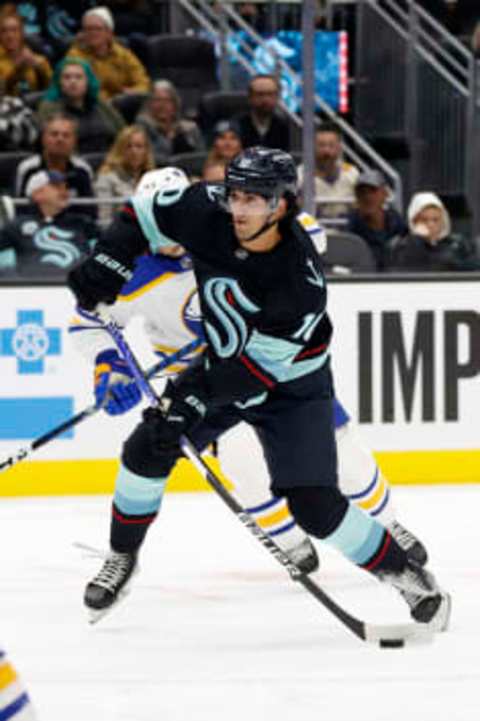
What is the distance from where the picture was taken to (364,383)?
243 inches

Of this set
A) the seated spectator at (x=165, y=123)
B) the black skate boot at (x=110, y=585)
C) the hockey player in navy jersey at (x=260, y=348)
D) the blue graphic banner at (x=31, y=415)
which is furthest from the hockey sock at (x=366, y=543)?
the seated spectator at (x=165, y=123)

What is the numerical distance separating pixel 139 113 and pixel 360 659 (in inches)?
165

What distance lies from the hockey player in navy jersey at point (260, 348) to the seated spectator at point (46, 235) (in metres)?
2.02

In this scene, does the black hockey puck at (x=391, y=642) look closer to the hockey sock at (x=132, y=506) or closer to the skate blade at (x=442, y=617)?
the skate blade at (x=442, y=617)

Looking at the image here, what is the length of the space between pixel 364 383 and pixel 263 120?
6.17 ft

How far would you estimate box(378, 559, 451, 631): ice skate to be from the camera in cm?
407

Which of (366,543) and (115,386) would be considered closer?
(366,543)

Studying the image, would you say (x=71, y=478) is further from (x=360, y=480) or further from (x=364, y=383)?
(x=360, y=480)

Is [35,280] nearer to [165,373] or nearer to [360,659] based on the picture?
[165,373]

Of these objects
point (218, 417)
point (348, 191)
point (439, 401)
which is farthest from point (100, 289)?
point (348, 191)

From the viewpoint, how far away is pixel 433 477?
621 centimetres

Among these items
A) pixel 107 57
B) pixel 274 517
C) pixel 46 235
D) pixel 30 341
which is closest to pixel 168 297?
pixel 274 517

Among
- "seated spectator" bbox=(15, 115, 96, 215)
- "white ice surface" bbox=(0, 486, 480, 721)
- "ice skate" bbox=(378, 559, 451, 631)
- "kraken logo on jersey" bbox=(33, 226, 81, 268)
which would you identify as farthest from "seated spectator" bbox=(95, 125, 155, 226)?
"ice skate" bbox=(378, 559, 451, 631)

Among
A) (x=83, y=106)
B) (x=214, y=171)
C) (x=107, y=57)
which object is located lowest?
(x=214, y=171)
